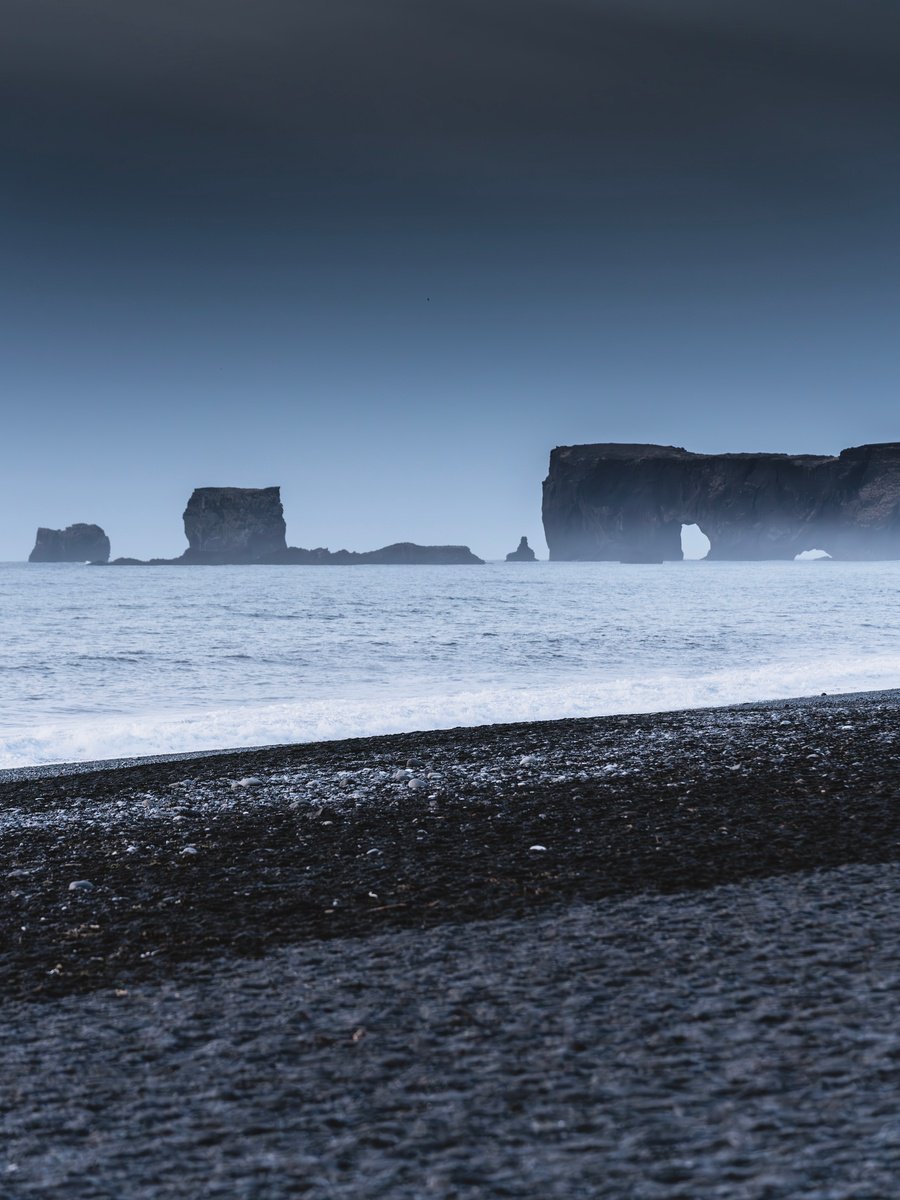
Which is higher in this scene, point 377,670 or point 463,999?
point 377,670

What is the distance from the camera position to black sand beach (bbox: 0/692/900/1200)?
96.1 inches

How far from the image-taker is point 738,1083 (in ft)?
8.87

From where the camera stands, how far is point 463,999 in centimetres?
346

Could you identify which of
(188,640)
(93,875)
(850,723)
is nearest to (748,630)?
(188,640)

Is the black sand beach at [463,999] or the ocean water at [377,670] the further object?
the ocean water at [377,670]

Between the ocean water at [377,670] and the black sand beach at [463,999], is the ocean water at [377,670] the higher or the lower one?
the higher one

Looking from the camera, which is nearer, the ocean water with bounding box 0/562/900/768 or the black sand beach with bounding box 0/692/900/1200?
the black sand beach with bounding box 0/692/900/1200

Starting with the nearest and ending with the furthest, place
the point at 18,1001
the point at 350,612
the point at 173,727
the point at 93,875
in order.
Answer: the point at 18,1001 → the point at 93,875 → the point at 173,727 → the point at 350,612

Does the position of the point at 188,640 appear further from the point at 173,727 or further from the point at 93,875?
the point at 93,875

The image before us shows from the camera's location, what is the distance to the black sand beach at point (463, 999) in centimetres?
244

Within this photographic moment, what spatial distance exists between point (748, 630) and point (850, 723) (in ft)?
77.1

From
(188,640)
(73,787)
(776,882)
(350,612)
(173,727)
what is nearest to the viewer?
(776,882)

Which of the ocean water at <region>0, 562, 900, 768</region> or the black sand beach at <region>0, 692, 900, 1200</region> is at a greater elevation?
the ocean water at <region>0, 562, 900, 768</region>

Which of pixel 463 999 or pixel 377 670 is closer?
pixel 463 999
